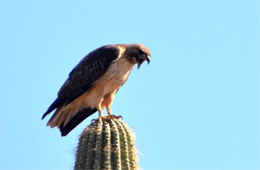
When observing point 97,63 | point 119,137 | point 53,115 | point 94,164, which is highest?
point 97,63

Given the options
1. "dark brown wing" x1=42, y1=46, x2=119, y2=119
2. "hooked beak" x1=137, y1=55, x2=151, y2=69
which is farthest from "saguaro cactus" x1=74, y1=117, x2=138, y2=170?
"hooked beak" x1=137, y1=55, x2=151, y2=69

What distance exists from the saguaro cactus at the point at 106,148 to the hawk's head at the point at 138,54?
3259 mm

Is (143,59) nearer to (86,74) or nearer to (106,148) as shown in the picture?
(86,74)

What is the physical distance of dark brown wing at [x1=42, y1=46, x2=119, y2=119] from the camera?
10.7 meters

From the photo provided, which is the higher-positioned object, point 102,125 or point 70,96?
point 70,96

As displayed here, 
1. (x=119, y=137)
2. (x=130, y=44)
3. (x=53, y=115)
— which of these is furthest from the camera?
(x=130, y=44)

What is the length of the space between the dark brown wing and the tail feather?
271 millimetres

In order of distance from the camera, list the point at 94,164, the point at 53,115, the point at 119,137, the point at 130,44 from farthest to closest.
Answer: the point at 130,44 → the point at 53,115 → the point at 119,137 → the point at 94,164

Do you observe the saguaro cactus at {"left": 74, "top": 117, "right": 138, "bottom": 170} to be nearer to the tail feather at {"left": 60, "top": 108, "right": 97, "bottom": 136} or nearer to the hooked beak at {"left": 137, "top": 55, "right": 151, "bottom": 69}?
Answer: the tail feather at {"left": 60, "top": 108, "right": 97, "bottom": 136}

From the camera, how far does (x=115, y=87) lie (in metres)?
10.8

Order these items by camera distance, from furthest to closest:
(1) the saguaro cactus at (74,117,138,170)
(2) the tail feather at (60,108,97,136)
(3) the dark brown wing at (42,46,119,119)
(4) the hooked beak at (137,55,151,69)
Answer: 1. (4) the hooked beak at (137,55,151,69)
2. (3) the dark brown wing at (42,46,119,119)
3. (2) the tail feather at (60,108,97,136)
4. (1) the saguaro cactus at (74,117,138,170)

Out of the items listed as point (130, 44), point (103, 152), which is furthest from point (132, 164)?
point (130, 44)

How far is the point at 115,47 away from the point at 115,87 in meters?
0.77

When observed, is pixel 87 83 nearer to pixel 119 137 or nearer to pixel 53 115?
pixel 53 115
